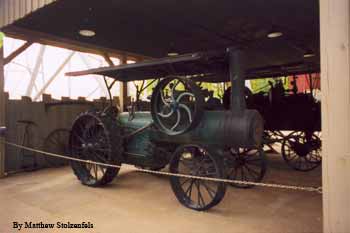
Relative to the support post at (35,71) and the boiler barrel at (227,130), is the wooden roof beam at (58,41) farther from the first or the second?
the support post at (35,71)

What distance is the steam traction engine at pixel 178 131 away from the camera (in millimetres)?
3609

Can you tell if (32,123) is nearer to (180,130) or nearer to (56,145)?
(56,145)

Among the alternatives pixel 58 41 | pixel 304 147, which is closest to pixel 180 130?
pixel 304 147

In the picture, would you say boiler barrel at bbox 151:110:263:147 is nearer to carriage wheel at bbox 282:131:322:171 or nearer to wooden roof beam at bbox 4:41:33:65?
carriage wheel at bbox 282:131:322:171

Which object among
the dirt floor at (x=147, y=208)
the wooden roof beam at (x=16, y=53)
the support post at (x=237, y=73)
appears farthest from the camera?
the wooden roof beam at (x=16, y=53)

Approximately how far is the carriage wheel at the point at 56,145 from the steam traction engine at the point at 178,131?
1.72 metres

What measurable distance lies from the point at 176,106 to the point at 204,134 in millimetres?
547

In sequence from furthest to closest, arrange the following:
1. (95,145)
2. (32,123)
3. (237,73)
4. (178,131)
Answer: (32,123) < (95,145) < (178,131) < (237,73)

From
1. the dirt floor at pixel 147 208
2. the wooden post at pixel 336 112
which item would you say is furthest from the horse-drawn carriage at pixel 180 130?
the wooden post at pixel 336 112

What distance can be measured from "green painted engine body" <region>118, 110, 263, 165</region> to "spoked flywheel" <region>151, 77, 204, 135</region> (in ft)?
0.74

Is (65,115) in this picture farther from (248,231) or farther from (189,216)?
(248,231)

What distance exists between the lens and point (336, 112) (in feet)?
5.74

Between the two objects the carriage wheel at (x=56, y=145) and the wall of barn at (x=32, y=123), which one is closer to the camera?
the wall of barn at (x=32, y=123)

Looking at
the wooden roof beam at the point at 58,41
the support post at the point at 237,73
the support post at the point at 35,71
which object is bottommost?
the support post at the point at 237,73
